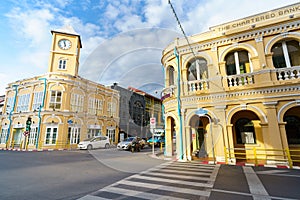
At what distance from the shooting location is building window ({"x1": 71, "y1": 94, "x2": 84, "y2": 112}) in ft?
70.2

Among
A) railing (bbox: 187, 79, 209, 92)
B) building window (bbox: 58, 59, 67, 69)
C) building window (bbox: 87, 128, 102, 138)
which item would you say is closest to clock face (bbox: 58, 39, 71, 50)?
building window (bbox: 58, 59, 67, 69)

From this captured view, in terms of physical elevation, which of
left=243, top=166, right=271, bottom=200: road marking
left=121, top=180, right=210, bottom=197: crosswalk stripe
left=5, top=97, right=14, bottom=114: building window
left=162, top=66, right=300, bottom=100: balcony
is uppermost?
left=5, top=97, right=14, bottom=114: building window

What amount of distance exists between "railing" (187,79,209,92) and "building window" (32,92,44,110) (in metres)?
18.4

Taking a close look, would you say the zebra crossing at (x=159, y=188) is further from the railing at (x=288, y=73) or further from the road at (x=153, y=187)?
the railing at (x=288, y=73)

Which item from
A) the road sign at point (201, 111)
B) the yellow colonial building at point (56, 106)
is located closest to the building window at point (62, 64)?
the yellow colonial building at point (56, 106)

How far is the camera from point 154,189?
4.94 meters

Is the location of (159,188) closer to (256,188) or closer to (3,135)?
(256,188)

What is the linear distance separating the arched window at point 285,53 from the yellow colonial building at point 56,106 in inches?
830

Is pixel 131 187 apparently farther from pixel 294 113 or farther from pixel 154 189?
pixel 294 113

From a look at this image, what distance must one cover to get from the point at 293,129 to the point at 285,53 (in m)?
4.40

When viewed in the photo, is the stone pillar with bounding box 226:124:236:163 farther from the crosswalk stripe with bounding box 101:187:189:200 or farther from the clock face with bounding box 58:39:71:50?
the clock face with bounding box 58:39:71:50

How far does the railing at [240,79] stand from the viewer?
383 inches

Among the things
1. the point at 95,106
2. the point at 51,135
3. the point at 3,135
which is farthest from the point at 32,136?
the point at 95,106

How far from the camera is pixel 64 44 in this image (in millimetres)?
23000
